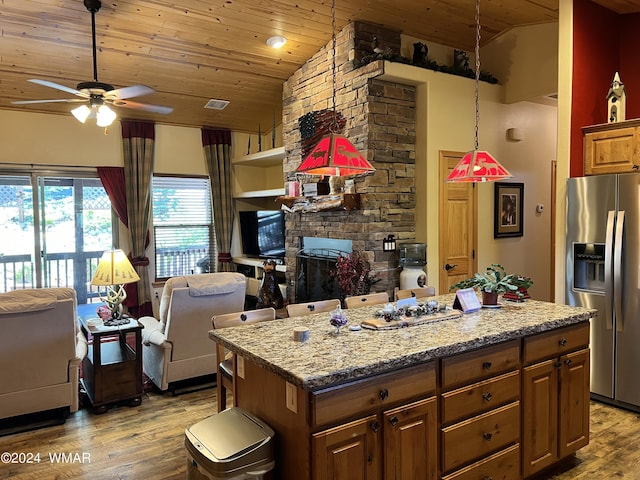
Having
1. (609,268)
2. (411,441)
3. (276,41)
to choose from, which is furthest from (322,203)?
(411,441)

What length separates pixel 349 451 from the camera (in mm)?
1977

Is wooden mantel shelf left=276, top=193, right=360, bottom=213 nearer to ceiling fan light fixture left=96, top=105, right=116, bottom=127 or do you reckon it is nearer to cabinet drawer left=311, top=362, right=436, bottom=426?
ceiling fan light fixture left=96, top=105, right=116, bottom=127

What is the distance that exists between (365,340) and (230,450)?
2.68 feet

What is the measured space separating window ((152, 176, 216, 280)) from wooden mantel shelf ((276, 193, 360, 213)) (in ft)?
7.10

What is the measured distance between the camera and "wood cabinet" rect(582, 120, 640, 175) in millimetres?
3861

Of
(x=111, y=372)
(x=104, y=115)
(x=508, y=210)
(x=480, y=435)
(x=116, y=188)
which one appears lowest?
(x=111, y=372)

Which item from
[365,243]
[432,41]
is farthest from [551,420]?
[432,41]

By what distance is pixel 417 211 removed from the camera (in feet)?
17.0

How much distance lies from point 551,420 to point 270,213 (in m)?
4.99

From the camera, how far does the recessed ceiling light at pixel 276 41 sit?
17.1ft

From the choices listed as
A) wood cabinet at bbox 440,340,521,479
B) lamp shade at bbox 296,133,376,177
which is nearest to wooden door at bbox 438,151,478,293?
lamp shade at bbox 296,133,376,177

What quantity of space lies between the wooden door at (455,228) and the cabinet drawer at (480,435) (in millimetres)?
2656

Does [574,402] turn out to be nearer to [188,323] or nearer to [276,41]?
[188,323]

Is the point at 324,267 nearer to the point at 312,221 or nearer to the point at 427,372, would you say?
the point at 312,221
